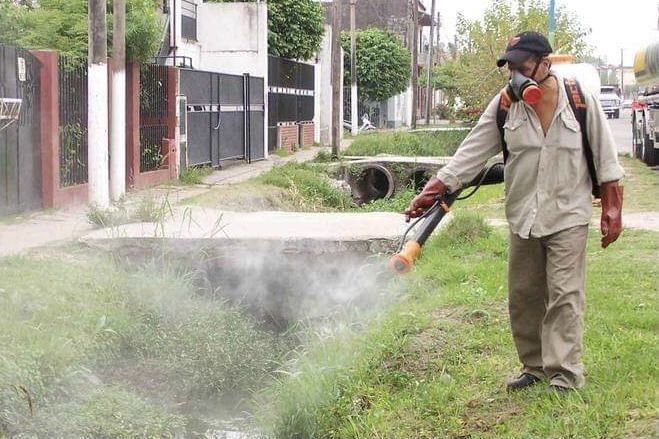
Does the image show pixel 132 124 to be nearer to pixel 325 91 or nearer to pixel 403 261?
pixel 403 261

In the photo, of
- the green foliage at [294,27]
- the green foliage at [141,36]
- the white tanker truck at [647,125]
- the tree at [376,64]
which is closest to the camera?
the green foliage at [141,36]

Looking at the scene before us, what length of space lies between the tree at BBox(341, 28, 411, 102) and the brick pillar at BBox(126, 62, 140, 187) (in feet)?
92.2

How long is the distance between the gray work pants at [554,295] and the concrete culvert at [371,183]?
46.9 ft

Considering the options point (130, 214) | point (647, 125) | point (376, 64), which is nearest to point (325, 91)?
point (376, 64)

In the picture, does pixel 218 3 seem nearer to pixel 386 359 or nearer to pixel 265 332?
pixel 265 332

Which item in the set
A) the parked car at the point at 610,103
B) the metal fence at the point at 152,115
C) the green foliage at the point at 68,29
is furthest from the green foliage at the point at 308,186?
the parked car at the point at 610,103

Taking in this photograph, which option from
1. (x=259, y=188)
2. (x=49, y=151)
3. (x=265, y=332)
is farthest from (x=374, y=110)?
(x=265, y=332)

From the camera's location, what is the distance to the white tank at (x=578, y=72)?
4.70 m

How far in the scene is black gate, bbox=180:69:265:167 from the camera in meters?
17.1

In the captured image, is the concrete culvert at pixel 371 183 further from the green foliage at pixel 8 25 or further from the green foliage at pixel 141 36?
the green foliage at pixel 8 25

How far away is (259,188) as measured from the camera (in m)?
14.5

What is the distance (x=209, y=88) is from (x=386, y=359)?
42.0 ft

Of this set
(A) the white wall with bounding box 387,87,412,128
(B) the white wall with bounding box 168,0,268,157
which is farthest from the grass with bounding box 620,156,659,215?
(A) the white wall with bounding box 387,87,412,128

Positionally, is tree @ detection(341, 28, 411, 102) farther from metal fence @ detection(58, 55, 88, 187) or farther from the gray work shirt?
the gray work shirt
